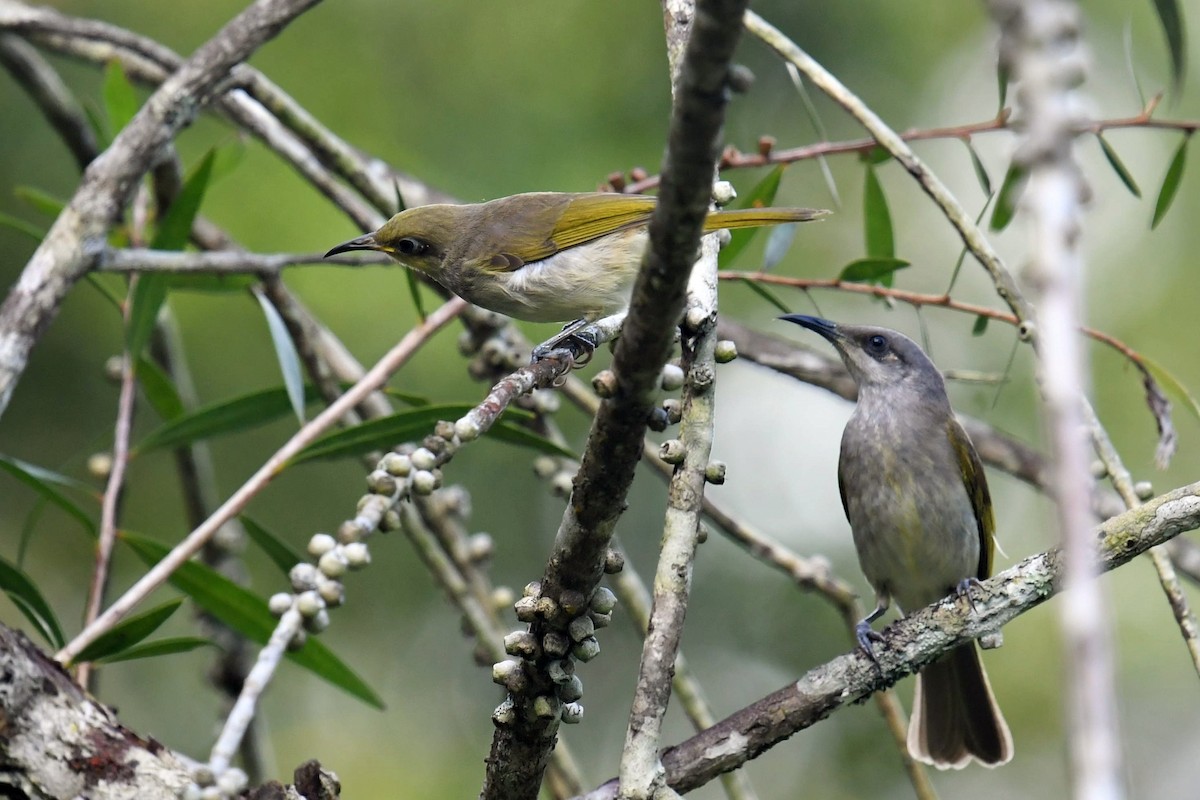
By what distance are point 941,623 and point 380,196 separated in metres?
2.70

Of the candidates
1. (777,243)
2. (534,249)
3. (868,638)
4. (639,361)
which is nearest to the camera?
(639,361)

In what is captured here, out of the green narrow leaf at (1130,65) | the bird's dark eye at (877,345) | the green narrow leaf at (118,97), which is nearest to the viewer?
the green narrow leaf at (1130,65)

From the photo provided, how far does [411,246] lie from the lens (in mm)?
4012

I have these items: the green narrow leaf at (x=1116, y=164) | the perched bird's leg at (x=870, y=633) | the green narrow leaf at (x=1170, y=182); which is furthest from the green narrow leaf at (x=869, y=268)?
the perched bird's leg at (x=870, y=633)

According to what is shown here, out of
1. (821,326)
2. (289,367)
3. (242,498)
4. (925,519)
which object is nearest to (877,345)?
(821,326)

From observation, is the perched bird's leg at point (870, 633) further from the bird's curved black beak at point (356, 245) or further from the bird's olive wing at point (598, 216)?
the bird's curved black beak at point (356, 245)

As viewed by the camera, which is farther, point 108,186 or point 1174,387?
point 1174,387

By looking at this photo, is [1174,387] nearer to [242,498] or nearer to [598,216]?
[598,216]

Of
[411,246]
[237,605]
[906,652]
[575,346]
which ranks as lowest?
[906,652]

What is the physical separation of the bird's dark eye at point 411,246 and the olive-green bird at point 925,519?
1.64 metres

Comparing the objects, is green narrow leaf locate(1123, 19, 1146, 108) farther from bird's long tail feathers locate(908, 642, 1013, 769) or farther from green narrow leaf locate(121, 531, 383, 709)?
green narrow leaf locate(121, 531, 383, 709)

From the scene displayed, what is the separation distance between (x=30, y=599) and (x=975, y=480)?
3.33m

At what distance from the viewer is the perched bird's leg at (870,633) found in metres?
2.64

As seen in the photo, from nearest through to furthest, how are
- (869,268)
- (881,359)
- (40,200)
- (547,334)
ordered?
(869,268) < (40,200) < (881,359) < (547,334)
